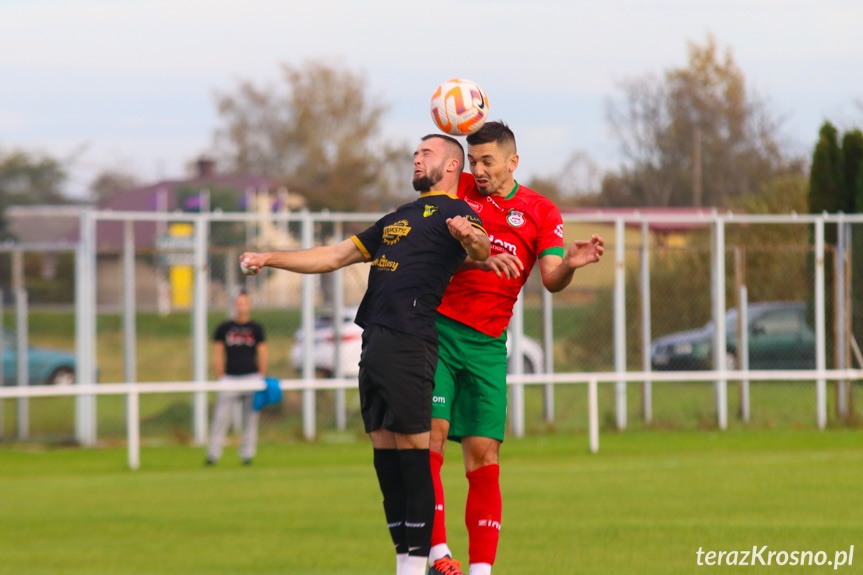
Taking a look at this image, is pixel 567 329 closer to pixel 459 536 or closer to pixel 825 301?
pixel 825 301

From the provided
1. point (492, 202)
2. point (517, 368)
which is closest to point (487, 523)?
point (492, 202)

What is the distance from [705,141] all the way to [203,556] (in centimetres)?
4302

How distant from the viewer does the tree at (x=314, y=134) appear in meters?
59.3

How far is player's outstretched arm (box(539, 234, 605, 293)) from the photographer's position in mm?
5488

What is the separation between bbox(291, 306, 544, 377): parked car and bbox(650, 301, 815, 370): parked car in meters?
2.10

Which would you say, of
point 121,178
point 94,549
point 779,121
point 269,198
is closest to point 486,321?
point 94,549

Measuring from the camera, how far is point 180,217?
1480 cm

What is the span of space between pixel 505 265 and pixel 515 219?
2.12ft

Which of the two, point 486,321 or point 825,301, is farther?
point 825,301

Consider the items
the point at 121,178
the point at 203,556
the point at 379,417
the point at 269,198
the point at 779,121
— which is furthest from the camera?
the point at 121,178

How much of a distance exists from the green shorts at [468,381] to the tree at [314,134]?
53.3 meters

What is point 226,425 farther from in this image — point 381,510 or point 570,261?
point 570,261

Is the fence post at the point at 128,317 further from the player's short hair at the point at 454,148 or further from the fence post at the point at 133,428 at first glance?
the player's short hair at the point at 454,148

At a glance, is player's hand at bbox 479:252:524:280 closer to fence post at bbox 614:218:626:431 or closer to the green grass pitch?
the green grass pitch
